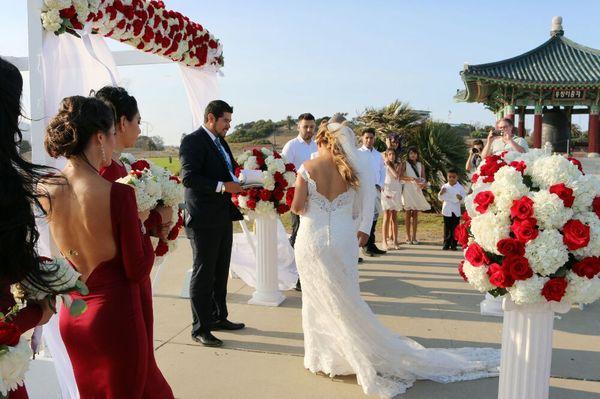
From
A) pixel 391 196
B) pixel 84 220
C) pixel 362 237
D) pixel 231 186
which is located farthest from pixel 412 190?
pixel 84 220

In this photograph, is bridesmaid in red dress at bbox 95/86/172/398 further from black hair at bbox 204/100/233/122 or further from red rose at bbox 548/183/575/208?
red rose at bbox 548/183/575/208

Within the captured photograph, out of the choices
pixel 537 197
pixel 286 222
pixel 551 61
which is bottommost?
pixel 286 222

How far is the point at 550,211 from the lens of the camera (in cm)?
276

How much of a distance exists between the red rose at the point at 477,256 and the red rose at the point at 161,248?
2106mm

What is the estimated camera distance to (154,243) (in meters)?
3.66

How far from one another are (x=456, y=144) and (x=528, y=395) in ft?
46.7

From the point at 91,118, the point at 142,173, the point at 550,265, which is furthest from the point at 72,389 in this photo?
the point at 550,265

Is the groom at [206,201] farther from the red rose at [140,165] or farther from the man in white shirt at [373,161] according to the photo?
the man in white shirt at [373,161]

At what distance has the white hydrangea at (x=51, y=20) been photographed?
162 inches

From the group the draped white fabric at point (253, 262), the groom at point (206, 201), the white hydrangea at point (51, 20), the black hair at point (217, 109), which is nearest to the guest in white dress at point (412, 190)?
the draped white fabric at point (253, 262)

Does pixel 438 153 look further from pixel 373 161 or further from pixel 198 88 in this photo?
pixel 198 88

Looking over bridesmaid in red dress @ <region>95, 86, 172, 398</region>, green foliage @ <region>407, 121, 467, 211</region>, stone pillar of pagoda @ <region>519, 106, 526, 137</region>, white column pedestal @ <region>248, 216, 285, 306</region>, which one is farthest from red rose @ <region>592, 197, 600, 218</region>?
stone pillar of pagoda @ <region>519, 106, 526, 137</region>

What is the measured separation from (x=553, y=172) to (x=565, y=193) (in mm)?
170

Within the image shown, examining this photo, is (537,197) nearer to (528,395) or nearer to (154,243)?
(528,395)
